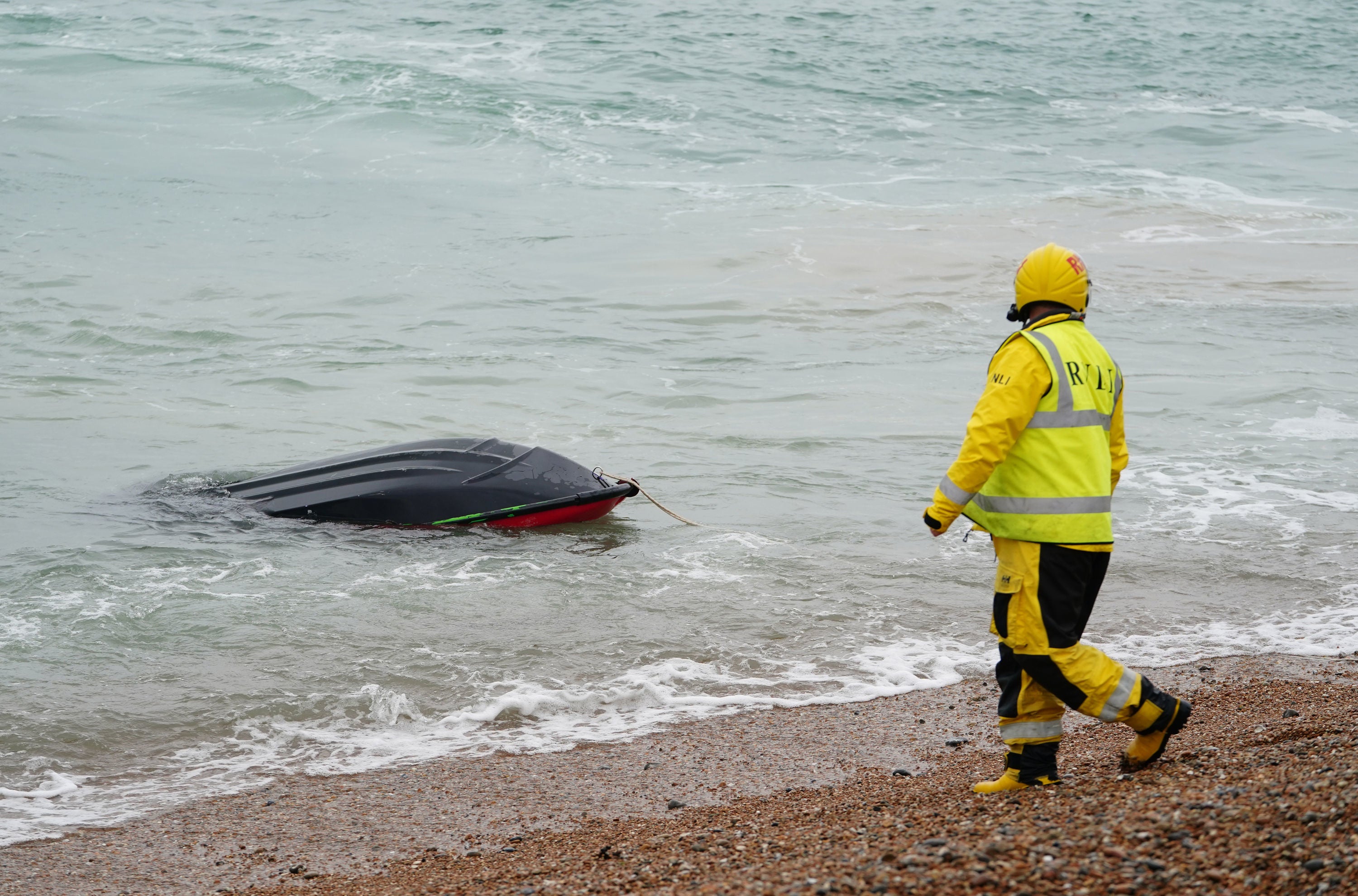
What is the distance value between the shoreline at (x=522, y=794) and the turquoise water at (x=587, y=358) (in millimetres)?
248

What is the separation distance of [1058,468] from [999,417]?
280 mm

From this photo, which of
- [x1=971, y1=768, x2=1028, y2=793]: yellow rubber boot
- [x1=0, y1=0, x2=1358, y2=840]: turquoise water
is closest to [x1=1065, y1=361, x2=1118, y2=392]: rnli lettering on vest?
[x1=971, y1=768, x2=1028, y2=793]: yellow rubber boot

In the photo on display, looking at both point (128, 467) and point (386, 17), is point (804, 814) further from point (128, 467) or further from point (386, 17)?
point (386, 17)

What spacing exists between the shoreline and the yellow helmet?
164 cm

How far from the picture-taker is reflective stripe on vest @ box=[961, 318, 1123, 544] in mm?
4020

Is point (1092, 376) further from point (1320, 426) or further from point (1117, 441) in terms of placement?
point (1320, 426)

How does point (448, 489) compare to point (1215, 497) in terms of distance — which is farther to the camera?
point (1215, 497)

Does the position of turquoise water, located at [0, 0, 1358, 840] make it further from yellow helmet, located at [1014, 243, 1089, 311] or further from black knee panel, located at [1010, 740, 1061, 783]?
yellow helmet, located at [1014, 243, 1089, 311]

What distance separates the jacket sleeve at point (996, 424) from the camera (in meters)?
3.96

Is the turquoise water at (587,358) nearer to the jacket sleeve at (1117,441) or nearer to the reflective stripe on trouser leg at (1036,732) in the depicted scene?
the reflective stripe on trouser leg at (1036,732)

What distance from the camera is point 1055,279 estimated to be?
164 inches

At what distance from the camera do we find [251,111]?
2698cm

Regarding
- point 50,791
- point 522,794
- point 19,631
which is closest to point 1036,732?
point 522,794

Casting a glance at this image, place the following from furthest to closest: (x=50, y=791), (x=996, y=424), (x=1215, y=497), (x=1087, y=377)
Answer: 1. (x=1215, y=497)
2. (x=50, y=791)
3. (x=1087, y=377)
4. (x=996, y=424)
